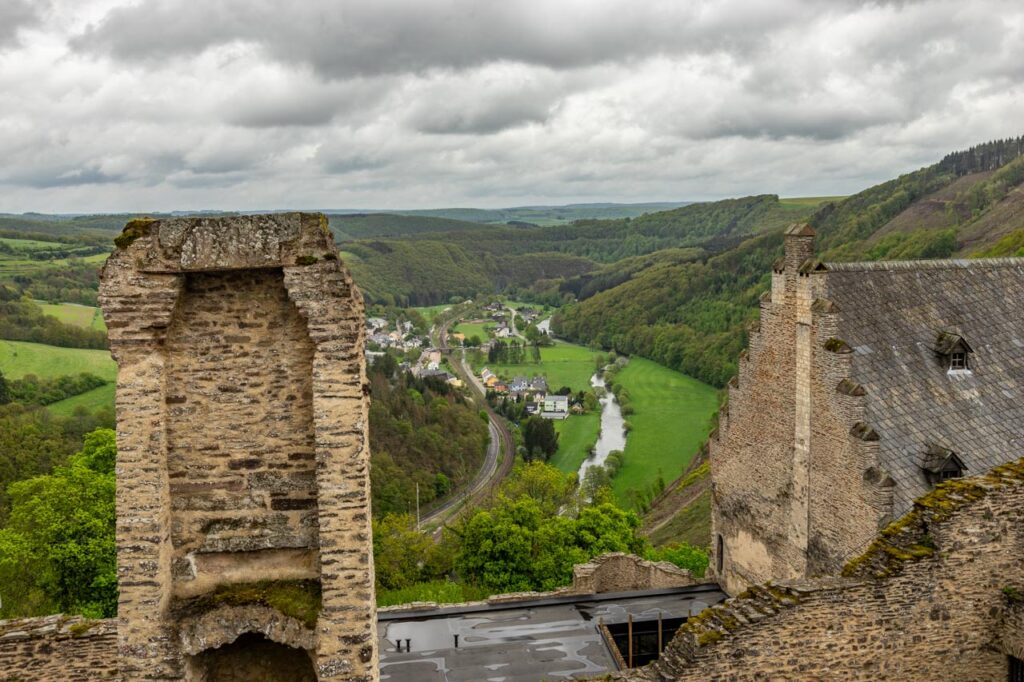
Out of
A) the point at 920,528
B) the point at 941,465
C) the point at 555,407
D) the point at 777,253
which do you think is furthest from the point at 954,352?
the point at 777,253

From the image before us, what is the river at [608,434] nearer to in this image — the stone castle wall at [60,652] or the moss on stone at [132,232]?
the stone castle wall at [60,652]

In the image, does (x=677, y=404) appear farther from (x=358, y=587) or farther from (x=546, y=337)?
(x=358, y=587)

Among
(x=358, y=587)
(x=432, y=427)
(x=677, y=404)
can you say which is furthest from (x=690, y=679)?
(x=677, y=404)

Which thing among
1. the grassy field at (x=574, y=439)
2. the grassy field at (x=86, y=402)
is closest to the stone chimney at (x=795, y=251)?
the grassy field at (x=86, y=402)

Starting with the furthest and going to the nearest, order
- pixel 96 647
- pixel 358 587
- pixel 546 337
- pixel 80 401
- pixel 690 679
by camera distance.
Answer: pixel 546 337 < pixel 80 401 < pixel 96 647 < pixel 690 679 < pixel 358 587

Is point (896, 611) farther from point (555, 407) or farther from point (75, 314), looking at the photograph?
point (75, 314)

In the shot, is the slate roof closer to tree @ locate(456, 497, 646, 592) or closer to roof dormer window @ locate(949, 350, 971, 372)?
roof dormer window @ locate(949, 350, 971, 372)
